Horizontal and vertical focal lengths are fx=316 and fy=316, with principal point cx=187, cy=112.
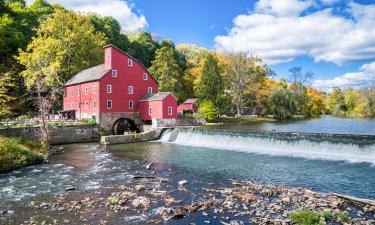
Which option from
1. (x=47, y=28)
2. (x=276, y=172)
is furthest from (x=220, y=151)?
(x=47, y=28)

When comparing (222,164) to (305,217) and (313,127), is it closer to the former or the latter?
(305,217)

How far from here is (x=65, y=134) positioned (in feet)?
120

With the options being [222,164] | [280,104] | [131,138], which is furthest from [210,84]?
[222,164]

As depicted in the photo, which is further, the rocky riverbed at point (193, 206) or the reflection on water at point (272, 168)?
the reflection on water at point (272, 168)

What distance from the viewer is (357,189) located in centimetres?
1602

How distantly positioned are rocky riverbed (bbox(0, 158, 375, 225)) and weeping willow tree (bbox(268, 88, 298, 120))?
5637 cm

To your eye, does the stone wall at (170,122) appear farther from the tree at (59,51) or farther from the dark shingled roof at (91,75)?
the tree at (59,51)

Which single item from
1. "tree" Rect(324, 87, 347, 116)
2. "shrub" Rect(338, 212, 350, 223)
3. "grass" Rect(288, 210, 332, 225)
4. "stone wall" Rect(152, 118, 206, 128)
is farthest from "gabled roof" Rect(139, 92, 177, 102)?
"tree" Rect(324, 87, 347, 116)

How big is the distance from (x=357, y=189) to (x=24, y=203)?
1615 cm

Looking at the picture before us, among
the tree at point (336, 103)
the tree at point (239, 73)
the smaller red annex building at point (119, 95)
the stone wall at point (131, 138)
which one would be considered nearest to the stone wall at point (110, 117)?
the smaller red annex building at point (119, 95)

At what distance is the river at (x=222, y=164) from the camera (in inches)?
672

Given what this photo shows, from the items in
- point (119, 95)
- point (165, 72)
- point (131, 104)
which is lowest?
point (131, 104)

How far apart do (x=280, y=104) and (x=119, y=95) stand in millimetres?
41398

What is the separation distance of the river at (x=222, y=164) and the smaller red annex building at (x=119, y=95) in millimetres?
8622
